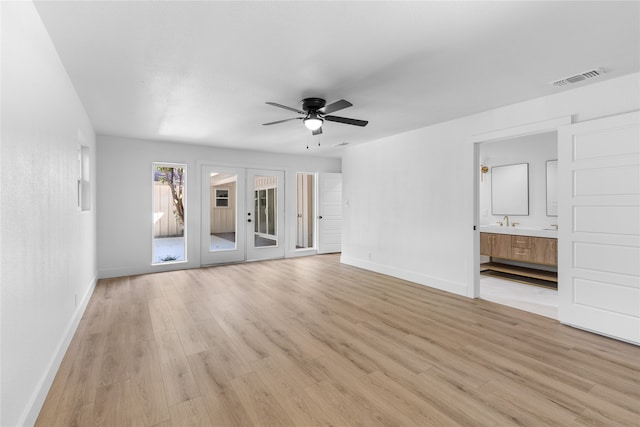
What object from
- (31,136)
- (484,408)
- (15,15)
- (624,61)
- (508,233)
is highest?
(624,61)

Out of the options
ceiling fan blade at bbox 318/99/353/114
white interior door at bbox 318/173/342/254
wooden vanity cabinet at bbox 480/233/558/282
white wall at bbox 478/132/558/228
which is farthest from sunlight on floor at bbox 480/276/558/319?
white interior door at bbox 318/173/342/254

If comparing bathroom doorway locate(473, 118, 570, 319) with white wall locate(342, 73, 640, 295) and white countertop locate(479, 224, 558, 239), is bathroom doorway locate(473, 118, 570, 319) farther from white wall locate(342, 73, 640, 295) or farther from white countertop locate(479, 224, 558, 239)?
white wall locate(342, 73, 640, 295)

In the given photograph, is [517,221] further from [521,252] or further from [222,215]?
[222,215]

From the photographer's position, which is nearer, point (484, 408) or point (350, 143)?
point (484, 408)

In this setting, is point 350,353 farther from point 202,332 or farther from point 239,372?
point 202,332

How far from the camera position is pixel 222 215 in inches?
277

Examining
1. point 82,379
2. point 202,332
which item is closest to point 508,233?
point 202,332

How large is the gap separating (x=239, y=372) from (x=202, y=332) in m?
0.93

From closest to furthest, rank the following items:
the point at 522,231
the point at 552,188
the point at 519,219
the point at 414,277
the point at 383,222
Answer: the point at 414,277 → the point at 522,231 → the point at 552,188 → the point at 383,222 → the point at 519,219

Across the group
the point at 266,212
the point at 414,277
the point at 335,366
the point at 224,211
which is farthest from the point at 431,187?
the point at 224,211

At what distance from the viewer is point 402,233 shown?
5.44 metres

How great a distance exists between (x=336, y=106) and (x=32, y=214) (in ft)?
8.55

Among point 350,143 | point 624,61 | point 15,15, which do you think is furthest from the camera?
point 350,143

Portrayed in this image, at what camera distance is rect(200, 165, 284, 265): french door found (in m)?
6.51
